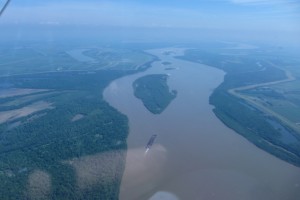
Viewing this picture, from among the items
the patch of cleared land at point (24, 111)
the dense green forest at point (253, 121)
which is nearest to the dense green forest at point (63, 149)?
the patch of cleared land at point (24, 111)

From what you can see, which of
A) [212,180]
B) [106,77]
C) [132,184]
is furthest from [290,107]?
[106,77]

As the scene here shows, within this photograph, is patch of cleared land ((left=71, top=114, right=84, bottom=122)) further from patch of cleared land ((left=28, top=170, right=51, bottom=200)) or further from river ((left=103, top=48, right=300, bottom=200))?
patch of cleared land ((left=28, top=170, right=51, bottom=200))

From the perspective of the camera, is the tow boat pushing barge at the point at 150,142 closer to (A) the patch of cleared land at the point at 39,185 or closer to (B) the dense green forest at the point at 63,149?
(B) the dense green forest at the point at 63,149

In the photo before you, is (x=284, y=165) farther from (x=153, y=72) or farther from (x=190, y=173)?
(x=153, y=72)

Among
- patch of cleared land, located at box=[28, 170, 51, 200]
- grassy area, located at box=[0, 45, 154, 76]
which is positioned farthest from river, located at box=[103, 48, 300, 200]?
grassy area, located at box=[0, 45, 154, 76]

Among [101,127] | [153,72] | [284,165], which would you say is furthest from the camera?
[153,72]

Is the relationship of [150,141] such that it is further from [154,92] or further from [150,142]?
[154,92]

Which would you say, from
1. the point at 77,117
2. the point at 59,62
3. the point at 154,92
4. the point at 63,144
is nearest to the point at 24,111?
the point at 77,117
